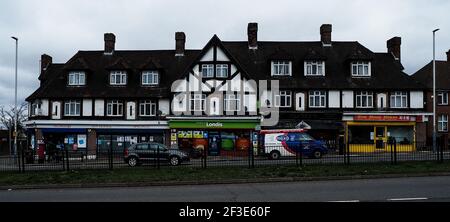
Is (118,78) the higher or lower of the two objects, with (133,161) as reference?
higher

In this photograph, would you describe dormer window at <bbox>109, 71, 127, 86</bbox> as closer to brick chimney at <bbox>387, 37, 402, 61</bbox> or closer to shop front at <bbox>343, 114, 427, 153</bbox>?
shop front at <bbox>343, 114, 427, 153</bbox>

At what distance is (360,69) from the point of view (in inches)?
1497

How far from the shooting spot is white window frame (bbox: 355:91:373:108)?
36750 millimetres

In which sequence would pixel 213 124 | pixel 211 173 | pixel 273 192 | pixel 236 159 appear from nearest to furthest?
1. pixel 273 192
2. pixel 211 173
3. pixel 236 159
4. pixel 213 124

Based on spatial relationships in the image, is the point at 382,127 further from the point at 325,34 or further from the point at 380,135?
the point at 325,34

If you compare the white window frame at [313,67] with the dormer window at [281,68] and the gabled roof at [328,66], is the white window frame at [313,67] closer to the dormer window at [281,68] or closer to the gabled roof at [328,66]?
the gabled roof at [328,66]

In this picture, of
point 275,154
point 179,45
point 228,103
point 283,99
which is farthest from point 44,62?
point 275,154

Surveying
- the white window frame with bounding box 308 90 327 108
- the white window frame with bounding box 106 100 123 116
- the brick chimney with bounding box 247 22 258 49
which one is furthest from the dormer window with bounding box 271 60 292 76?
the white window frame with bounding box 106 100 123 116

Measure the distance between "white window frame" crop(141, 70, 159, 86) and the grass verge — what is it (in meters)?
20.0

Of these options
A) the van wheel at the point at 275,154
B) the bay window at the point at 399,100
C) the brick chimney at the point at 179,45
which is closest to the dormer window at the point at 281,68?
the bay window at the point at 399,100

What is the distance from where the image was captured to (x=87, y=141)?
37281 mm

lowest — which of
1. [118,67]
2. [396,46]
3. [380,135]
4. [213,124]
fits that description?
[380,135]

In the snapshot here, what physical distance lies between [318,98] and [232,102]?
23.9 feet

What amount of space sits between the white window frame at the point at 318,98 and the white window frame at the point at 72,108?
65.1ft
